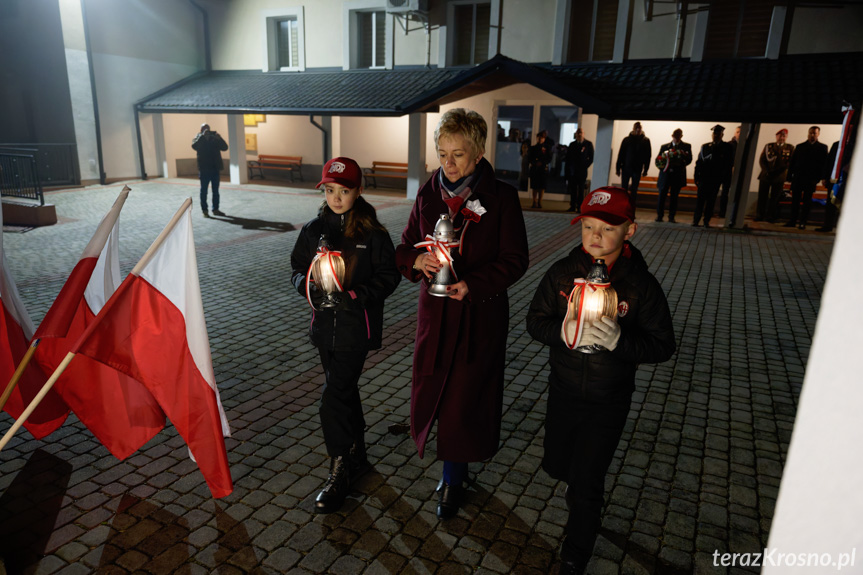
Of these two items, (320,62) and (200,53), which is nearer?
(320,62)

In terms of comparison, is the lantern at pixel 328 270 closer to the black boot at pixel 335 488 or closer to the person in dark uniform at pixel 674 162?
the black boot at pixel 335 488

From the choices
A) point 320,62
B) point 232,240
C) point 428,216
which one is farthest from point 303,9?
point 428,216

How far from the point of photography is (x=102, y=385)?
3174 mm

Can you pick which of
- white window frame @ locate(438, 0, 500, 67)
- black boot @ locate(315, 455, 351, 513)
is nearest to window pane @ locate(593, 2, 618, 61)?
white window frame @ locate(438, 0, 500, 67)

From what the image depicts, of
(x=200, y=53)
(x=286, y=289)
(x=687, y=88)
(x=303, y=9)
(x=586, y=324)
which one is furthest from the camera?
(x=200, y=53)

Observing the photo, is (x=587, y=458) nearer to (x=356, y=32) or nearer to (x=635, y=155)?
(x=635, y=155)

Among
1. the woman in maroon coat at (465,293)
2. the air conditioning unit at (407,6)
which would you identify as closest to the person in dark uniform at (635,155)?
the air conditioning unit at (407,6)

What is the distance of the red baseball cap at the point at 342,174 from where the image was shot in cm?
312

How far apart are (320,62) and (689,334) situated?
19.2 m

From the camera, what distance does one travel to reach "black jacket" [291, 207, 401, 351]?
10.6 ft

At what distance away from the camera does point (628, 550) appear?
9.98ft

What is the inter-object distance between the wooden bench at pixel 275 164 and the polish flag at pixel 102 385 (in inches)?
808

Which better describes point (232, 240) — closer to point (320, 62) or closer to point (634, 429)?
point (634, 429)

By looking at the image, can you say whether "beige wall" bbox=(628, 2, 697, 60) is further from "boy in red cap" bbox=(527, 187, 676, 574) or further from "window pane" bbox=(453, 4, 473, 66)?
"boy in red cap" bbox=(527, 187, 676, 574)
